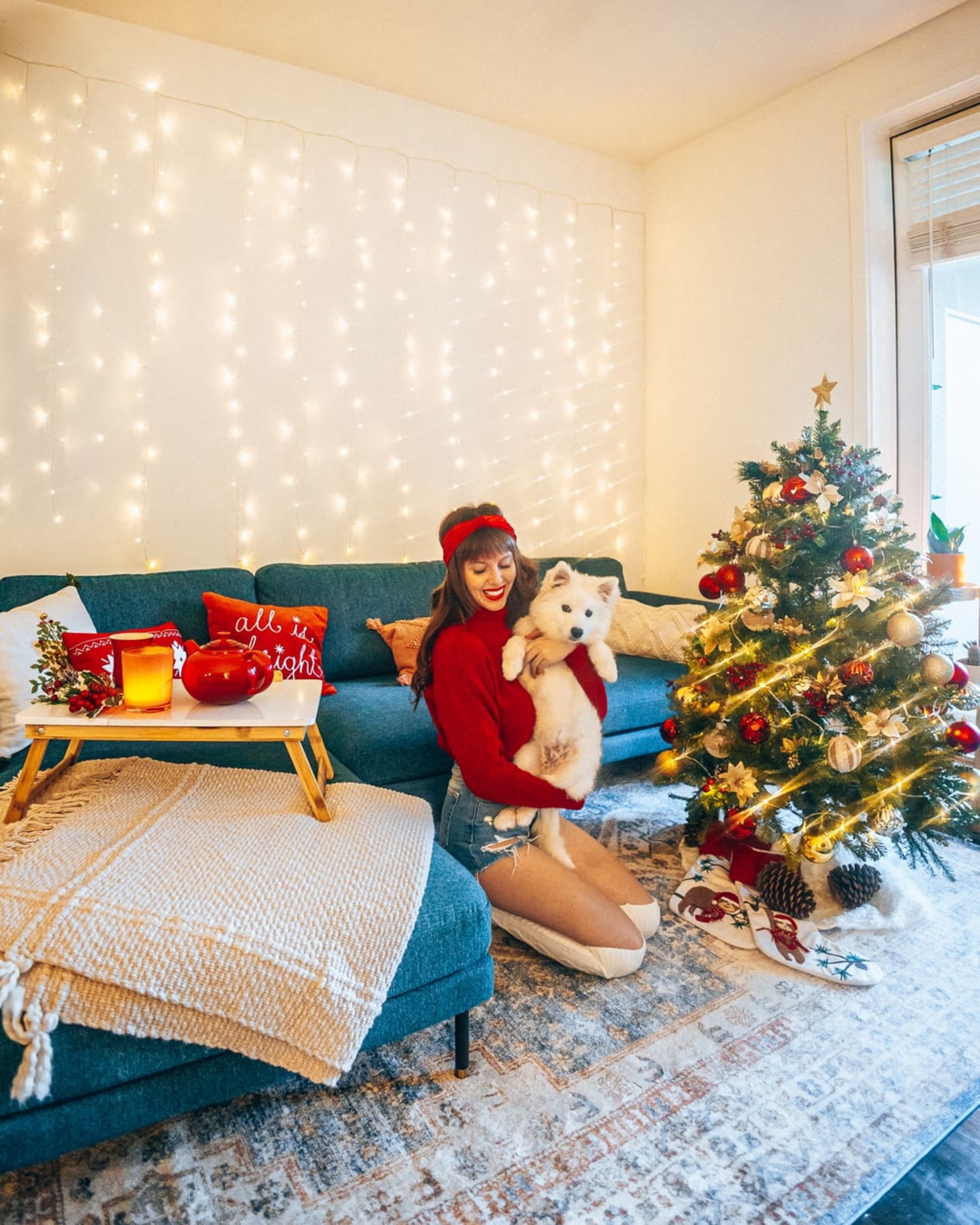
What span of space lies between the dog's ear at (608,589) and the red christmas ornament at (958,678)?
944 millimetres

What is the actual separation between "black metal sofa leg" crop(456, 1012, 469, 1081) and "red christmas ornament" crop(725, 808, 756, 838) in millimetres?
1031

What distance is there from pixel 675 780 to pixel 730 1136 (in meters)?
1.06

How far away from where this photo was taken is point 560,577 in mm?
1660

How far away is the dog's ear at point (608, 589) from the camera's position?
1.68 m

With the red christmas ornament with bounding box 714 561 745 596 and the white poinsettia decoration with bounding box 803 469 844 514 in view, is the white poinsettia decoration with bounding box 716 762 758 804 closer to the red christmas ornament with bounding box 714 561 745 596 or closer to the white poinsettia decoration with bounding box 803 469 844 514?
the red christmas ornament with bounding box 714 561 745 596

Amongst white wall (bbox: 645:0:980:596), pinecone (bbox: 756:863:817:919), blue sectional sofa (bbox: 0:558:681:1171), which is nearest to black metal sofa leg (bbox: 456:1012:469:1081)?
blue sectional sofa (bbox: 0:558:681:1171)

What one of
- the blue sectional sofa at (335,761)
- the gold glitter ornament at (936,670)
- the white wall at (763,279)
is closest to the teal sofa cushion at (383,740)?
the blue sectional sofa at (335,761)

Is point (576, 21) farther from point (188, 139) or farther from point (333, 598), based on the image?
point (333, 598)

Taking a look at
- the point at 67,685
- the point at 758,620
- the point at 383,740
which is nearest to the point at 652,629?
the point at 758,620

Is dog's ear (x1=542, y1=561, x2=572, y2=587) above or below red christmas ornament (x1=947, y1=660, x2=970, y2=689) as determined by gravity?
above

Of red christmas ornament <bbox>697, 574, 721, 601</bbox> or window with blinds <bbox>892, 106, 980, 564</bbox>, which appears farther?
window with blinds <bbox>892, 106, 980, 564</bbox>

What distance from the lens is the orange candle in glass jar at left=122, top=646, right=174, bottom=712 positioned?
147 centimetres

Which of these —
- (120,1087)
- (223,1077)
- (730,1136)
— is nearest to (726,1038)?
(730,1136)

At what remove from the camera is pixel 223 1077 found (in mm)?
1186
